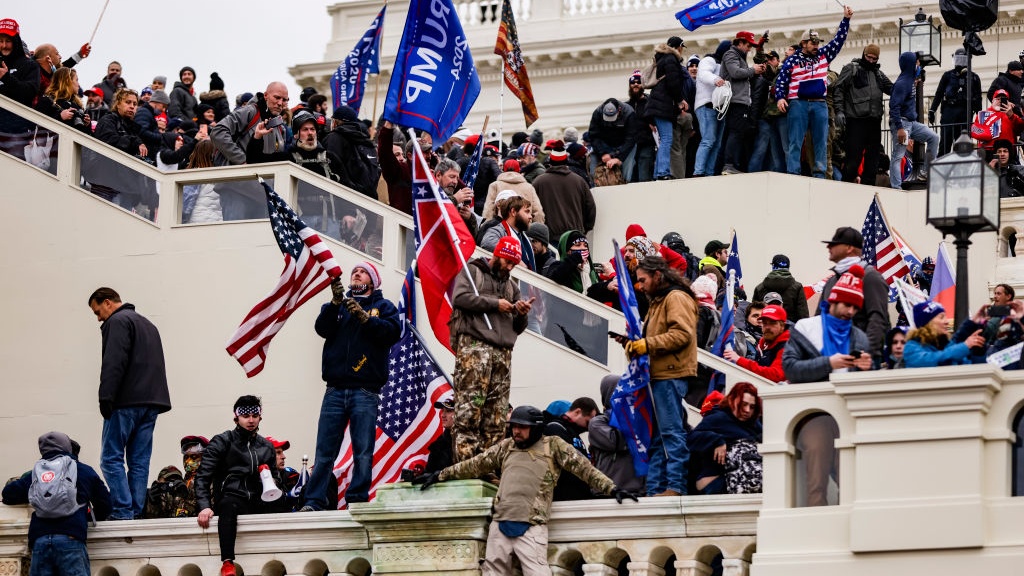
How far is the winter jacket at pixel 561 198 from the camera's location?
23094 mm

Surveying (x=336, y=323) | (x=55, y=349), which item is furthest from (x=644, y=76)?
(x=336, y=323)

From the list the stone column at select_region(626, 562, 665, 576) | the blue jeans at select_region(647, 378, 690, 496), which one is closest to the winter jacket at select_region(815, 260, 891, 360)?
the blue jeans at select_region(647, 378, 690, 496)

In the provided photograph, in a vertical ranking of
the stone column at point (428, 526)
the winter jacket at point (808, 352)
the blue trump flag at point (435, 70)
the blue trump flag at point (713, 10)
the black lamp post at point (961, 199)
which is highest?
the blue trump flag at point (713, 10)

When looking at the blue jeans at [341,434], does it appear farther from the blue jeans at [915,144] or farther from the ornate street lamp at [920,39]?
the ornate street lamp at [920,39]

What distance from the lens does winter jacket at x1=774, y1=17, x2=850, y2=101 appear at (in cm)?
2367

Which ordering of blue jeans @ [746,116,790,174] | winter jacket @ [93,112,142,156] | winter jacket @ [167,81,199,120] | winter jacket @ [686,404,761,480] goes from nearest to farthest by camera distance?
winter jacket @ [686,404,761,480] → winter jacket @ [93,112,142,156] → blue jeans @ [746,116,790,174] → winter jacket @ [167,81,199,120]

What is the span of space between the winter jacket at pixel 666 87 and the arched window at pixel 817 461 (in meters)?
11.4

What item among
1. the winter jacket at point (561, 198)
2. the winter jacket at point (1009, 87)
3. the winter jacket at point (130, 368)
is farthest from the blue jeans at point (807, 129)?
the winter jacket at point (130, 368)

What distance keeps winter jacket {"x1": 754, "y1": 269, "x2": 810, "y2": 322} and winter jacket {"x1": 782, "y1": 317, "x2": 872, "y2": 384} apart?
633cm

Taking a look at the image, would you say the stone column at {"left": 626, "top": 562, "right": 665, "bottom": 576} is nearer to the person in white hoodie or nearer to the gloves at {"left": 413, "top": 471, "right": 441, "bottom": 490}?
the gloves at {"left": 413, "top": 471, "right": 441, "bottom": 490}

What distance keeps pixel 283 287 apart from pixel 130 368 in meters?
1.42

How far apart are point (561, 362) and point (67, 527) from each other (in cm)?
535

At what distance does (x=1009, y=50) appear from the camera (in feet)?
120

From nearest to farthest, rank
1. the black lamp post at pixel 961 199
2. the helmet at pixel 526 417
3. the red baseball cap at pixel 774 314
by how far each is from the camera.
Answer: the black lamp post at pixel 961 199
the helmet at pixel 526 417
the red baseball cap at pixel 774 314
